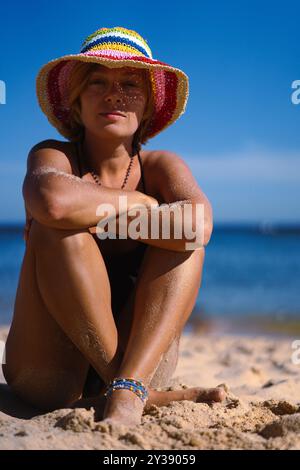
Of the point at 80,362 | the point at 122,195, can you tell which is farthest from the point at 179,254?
the point at 80,362

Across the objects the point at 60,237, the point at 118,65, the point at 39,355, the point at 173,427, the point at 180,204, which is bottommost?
the point at 173,427

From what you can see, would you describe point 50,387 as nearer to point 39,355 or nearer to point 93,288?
point 39,355

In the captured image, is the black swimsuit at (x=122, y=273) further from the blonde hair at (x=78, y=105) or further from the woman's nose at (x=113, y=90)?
the woman's nose at (x=113, y=90)

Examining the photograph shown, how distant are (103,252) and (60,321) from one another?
0.44 meters

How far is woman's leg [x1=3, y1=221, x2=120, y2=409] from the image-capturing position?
2135 millimetres

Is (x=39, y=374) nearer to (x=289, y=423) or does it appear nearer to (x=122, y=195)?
(x=122, y=195)

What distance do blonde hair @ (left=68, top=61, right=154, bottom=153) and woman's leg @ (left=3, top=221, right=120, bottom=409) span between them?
0.72 m

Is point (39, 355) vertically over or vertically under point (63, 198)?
under

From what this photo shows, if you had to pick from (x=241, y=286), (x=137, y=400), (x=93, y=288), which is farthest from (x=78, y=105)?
(x=241, y=286)

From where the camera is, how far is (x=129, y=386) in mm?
2064

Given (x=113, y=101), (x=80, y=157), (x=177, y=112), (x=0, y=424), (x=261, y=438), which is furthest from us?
(x=177, y=112)

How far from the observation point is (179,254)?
2.29m

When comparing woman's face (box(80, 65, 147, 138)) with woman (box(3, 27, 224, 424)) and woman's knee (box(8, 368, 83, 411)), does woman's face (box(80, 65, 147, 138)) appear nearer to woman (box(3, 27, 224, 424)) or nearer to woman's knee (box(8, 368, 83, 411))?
woman (box(3, 27, 224, 424))
